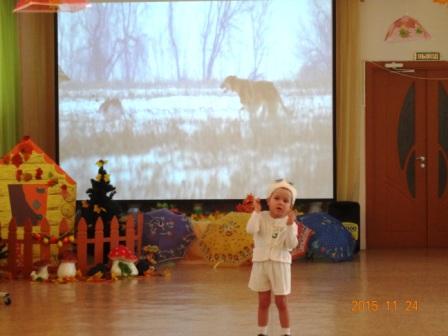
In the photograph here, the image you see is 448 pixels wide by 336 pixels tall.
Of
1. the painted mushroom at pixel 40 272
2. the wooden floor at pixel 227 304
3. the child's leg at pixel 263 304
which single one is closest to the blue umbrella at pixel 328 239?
the wooden floor at pixel 227 304

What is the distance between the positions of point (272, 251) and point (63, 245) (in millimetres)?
3785

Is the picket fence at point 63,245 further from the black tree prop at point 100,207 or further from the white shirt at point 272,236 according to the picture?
the white shirt at point 272,236

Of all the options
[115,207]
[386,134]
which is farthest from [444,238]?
[115,207]

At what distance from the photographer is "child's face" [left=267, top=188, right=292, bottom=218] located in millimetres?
4852

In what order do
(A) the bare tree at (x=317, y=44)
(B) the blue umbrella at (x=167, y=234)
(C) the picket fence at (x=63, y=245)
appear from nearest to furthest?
(C) the picket fence at (x=63, y=245), (B) the blue umbrella at (x=167, y=234), (A) the bare tree at (x=317, y=44)

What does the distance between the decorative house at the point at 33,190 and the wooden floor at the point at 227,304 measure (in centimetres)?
102

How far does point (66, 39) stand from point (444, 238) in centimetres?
527

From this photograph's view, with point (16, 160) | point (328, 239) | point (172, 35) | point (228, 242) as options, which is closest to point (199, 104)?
point (172, 35)

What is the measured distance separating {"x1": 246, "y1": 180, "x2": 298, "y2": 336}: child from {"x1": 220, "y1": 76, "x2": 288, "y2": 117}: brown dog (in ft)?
18.0

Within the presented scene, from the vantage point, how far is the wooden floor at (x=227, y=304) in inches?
218

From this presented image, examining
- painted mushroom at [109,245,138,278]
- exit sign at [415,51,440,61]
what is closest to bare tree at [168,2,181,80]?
exit sign at [415,51,440,61]

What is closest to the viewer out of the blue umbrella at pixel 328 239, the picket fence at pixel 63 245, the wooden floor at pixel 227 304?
the wooden floor at pixel 227 304

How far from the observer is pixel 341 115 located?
10.4m

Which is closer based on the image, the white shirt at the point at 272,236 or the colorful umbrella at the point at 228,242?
the white shirt at the point at 272,236
